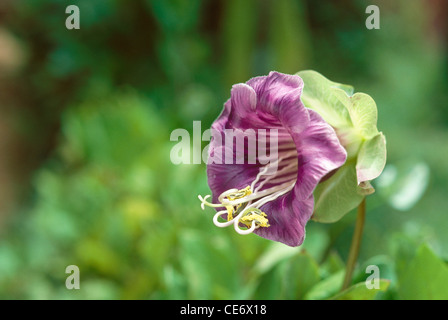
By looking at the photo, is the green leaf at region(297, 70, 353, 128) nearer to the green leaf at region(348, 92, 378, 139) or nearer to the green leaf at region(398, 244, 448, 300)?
the green leaf at region(348, 92, 378, 139)

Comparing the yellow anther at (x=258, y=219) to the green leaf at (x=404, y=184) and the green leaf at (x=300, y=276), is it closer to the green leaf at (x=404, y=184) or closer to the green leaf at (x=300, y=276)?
the green leaf at (x=300, y=276)

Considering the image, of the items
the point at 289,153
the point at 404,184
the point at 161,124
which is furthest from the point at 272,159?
the point at 161,124

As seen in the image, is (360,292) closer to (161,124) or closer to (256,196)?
(256,196)

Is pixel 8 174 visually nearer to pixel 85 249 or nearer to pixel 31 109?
pixel 31 109

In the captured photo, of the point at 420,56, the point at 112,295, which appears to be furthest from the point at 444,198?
the point at 112,295

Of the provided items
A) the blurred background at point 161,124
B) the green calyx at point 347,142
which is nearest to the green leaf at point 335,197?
the green calyx at point 347,142
